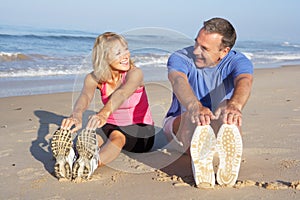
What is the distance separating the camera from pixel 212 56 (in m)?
3.47

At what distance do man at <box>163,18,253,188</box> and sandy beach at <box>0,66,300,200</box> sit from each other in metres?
0.17

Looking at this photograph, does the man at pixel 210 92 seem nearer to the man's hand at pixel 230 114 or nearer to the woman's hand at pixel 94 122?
the man's hand at pixel 230 114

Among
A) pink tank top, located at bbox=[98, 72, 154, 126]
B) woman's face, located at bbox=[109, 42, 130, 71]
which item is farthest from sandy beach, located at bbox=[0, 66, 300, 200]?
woman's face, located at bbox=[109, 42, 130, 71]

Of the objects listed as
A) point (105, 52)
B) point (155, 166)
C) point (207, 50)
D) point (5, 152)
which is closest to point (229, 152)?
point (155, 166)

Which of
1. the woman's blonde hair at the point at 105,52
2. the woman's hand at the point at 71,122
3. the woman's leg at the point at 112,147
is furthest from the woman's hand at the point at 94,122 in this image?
the woman's blonde hair at the point at 105,52

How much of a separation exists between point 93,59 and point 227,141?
1419mm

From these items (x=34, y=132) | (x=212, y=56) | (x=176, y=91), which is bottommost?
(x=34, y=132)

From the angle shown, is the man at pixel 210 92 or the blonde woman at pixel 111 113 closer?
the man at pixel 210 92

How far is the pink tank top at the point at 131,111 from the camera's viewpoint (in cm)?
374

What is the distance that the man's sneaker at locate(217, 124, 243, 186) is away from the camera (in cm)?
274

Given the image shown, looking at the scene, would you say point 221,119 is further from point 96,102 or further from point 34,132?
point 34,132

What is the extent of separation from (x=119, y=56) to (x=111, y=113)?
0.48 metres

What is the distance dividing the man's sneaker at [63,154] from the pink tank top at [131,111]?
0.71 meters

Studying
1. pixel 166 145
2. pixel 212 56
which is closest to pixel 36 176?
pixel 166 145
